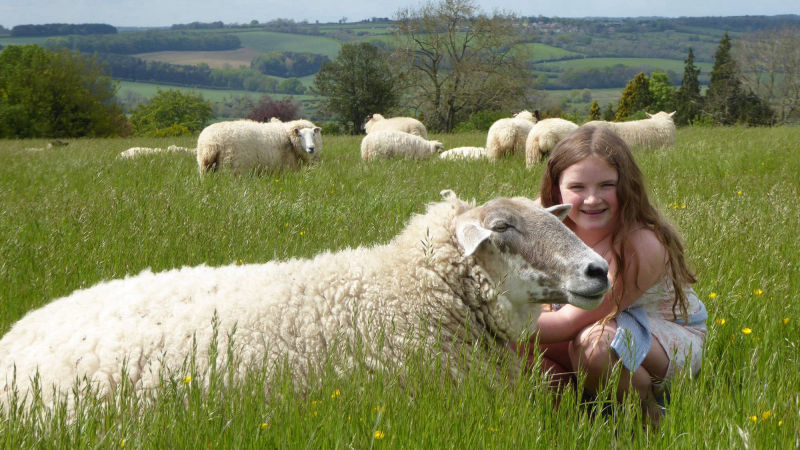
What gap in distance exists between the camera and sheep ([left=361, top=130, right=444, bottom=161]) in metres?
13.5

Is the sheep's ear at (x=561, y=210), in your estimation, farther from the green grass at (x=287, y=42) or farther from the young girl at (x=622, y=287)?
the green grass at (x=287, y=42)

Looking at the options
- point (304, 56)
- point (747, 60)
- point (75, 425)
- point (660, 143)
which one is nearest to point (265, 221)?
point (75, 425)

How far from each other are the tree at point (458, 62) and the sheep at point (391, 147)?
29435 millimetres

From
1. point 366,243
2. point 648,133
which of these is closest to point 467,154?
point 648,133

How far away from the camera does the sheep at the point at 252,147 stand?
9492 millimetres

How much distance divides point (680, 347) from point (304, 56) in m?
137

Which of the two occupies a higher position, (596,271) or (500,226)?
(500,226)

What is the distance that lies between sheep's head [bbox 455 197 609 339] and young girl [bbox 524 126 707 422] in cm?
23

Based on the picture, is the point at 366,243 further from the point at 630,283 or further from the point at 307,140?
the point at 307,140

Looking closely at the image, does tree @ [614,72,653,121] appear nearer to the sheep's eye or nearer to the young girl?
the young girl

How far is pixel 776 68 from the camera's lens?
51625 mm

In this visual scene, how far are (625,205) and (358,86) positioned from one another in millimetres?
40994

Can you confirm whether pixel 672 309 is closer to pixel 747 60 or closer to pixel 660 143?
pixel 660 143

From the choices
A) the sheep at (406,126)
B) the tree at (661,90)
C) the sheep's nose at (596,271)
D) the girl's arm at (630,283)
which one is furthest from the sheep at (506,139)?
the tree at (661,90)
